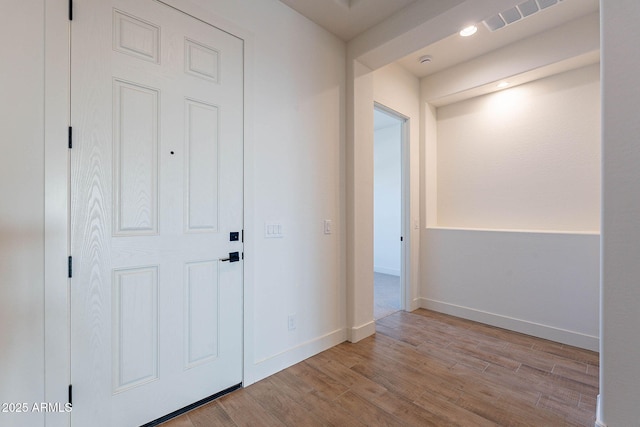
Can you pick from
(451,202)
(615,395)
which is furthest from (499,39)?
(615,395)

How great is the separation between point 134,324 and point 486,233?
11.3 ft

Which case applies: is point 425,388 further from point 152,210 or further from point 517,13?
point 517,13

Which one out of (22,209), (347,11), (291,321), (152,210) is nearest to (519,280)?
(291,321)

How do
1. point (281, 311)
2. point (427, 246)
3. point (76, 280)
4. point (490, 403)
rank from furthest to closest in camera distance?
point (427, 246), point (281, 311), point (490, 403), point (76, 280)

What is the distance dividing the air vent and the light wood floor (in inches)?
112

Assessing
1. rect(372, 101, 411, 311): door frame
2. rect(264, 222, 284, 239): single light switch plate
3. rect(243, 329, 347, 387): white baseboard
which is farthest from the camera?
rect(372, 101, 411, 311): door frame

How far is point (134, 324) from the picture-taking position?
5.19 feet

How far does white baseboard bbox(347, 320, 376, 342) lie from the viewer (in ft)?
8.93

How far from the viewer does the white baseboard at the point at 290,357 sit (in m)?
2.07

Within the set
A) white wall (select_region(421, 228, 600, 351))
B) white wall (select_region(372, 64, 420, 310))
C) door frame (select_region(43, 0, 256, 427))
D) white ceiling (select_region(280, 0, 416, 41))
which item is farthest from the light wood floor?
white ceiling (select_region(280, 0, 416, 41))

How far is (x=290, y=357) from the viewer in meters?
2.30

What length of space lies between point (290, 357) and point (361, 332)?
2.68 feet

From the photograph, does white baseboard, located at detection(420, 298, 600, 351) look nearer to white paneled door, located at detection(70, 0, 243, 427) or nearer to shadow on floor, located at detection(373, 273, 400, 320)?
shadow on floor, located at detection(373, 273, 400, 320)

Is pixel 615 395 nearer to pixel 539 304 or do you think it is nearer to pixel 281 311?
pixel 539 304
